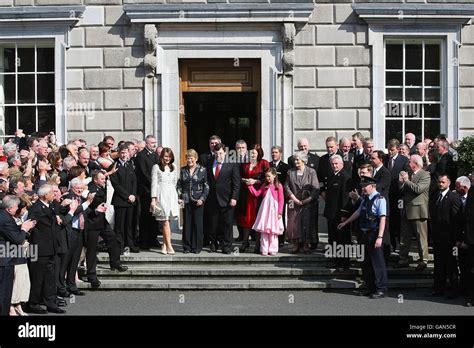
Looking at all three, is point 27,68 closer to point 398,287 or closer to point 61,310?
point 61,310

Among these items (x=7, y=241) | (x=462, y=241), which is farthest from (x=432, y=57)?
(x=7, y=241)

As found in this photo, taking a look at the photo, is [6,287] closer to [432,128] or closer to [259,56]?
[259,56]

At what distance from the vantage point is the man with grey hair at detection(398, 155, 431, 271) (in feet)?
49.3

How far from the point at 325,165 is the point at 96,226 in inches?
182

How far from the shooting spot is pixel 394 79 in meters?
19.1

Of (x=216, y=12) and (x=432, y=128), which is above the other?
(x=216, y=12)

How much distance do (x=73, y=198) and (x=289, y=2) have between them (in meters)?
7.29

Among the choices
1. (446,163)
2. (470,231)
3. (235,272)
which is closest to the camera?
(470,231)

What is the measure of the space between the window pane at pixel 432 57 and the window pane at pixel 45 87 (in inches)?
327

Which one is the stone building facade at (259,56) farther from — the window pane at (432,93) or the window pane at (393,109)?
the window pane at (432,93)

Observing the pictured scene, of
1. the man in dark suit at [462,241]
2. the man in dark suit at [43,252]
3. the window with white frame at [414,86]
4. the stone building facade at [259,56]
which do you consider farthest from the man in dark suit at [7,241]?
the window with white frame at [414,86]

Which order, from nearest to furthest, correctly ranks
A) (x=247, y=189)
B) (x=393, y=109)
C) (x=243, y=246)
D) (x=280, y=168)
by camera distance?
(x=243, y=246) → (x=247, y=189) → (x=280, y=168) → (x=393, y=109)

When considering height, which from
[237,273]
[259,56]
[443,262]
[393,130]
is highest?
[259,56]

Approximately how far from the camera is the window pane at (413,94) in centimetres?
1917
